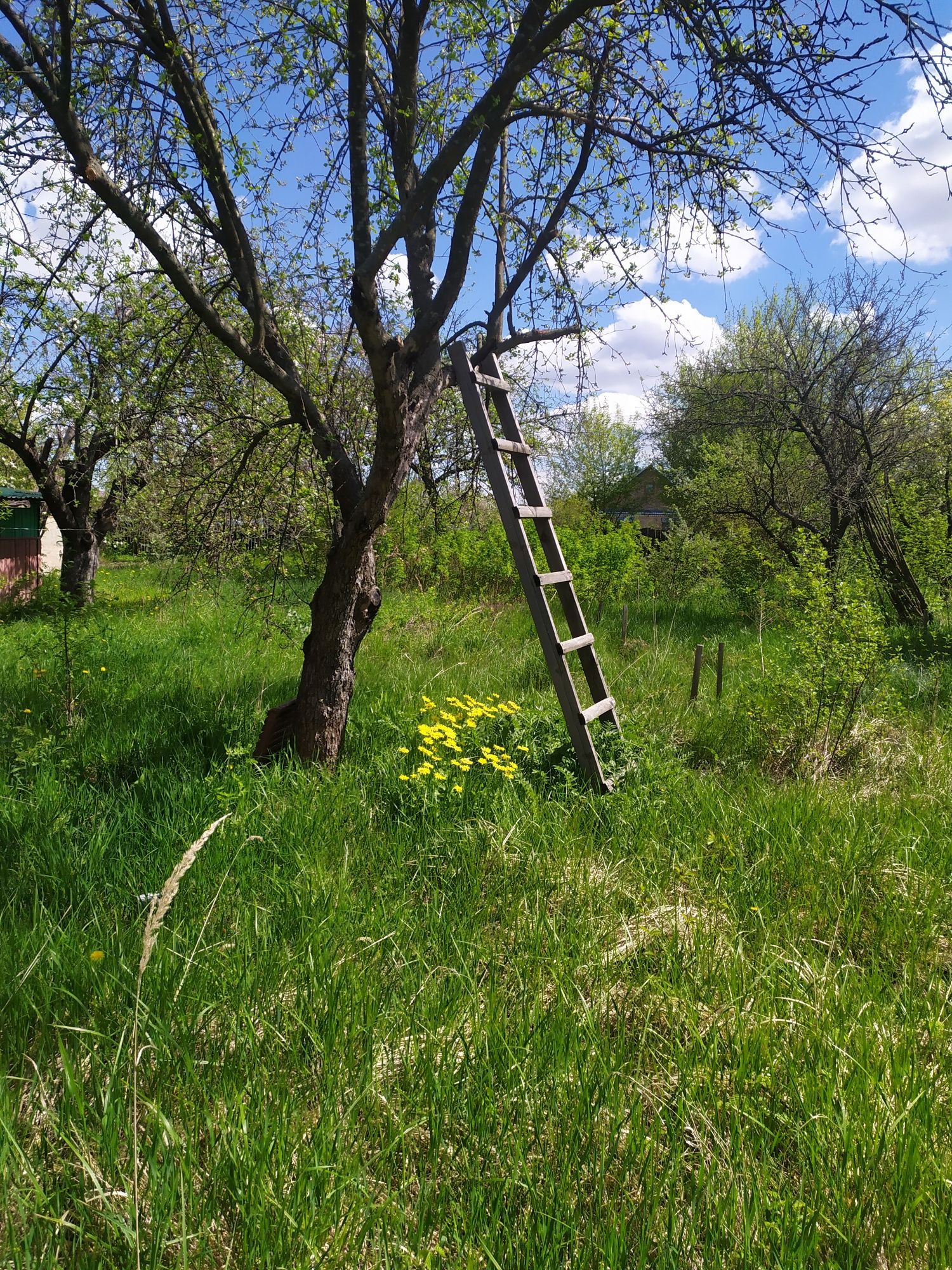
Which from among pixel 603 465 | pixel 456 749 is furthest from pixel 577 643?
pixel 603 465

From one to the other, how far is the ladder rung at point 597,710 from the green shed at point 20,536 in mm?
12843

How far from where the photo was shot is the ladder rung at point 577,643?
3725 mm

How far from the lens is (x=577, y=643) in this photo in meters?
3.97

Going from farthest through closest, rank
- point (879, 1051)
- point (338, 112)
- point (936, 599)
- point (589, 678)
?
1. point (936, 599)
2. point (589, 678)
3. point (338, 112)
4. point (879, 1051)

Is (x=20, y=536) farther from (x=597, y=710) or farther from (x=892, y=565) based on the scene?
(x=892, y=565)

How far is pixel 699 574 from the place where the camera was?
1226 cm

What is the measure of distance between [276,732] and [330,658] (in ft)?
1.69

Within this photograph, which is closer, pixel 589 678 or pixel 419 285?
pixel 419 285

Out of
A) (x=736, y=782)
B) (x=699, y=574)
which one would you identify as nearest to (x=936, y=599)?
(x=699, y=574)

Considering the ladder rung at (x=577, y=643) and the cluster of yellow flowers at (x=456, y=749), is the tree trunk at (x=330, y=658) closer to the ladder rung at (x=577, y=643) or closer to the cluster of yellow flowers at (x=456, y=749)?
the cluster of yellow flowers at (x=456, y=749)

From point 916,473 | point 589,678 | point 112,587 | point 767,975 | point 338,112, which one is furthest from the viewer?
point 112,587

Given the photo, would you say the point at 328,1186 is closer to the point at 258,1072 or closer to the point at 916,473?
the point at 258,1072

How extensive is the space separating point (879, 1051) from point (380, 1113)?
132 centimetres

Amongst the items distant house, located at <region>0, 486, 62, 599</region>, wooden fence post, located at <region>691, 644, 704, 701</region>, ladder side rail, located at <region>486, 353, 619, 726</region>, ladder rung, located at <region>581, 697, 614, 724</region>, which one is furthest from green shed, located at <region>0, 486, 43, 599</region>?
ladder rung, located at <region>581, 697, 614, 724</region>
